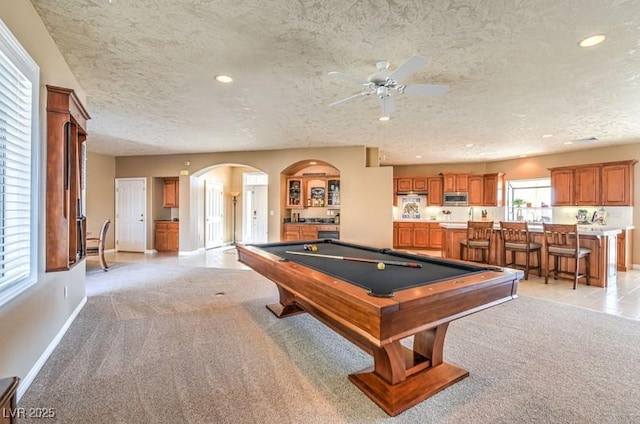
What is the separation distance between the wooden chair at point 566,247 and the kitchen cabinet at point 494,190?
147 inches

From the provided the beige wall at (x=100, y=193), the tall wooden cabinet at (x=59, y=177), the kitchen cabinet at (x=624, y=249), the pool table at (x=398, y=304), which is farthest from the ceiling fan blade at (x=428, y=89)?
the beige wall at (x=100, y=193)

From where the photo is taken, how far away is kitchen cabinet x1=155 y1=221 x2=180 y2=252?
8.47 meters

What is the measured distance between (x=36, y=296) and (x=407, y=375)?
2.90m

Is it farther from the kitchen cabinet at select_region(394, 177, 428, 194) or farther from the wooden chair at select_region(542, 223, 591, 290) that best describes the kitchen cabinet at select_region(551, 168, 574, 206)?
the kitchen cabinet at select_region(394, 177, 428, 194)

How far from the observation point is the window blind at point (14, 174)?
193cm

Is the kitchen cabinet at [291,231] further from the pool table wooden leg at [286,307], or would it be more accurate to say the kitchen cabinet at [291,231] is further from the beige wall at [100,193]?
the beige wall at [100,193]

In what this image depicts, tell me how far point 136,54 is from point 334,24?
192cm

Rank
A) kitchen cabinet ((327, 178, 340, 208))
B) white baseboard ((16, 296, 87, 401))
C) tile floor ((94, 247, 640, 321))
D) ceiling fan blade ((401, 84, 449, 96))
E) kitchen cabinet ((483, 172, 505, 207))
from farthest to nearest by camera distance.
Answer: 1. kitchen cabinet ((483, 172, 505, 207))
2. kitchen cabinet ((327, 178, 340, 208))
3. tile floor ((94, 247, 640, 321))
4. ceiling fan blade ((401, 84, 449, 96))
5. white baseboard ((16, 296, 87, 401))

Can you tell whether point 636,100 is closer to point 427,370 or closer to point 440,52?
point 440,52

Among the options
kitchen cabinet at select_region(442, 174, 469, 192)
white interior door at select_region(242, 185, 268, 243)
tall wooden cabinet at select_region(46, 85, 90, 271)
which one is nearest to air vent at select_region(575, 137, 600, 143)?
kitchen cabinet at select_region(442, 174, 469, 192)

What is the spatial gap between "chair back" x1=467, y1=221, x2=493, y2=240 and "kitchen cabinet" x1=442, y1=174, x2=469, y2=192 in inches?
144

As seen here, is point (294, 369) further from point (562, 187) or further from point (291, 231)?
point (562, 187)

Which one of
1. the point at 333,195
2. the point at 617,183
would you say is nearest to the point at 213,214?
the point at 333,195

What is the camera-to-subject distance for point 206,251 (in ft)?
28.1
